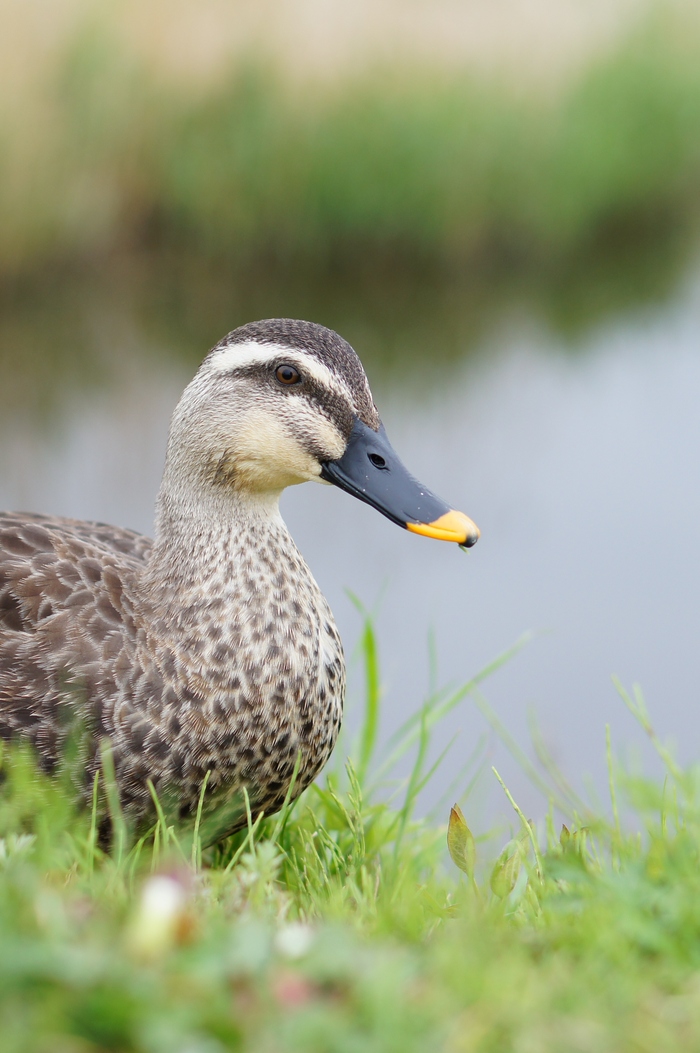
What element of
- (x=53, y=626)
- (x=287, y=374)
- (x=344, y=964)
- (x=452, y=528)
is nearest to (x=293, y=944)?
(x=344, y=964)

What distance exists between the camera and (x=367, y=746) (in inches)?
136

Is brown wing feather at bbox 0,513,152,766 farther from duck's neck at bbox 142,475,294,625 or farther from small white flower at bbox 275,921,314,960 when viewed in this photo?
small white flower at bbox 275,921,314,960

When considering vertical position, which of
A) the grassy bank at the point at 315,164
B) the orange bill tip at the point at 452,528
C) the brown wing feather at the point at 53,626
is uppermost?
the grassy bank at the point at 315,164

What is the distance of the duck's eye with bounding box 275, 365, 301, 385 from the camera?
2768 mm

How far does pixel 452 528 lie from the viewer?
268 centimetres

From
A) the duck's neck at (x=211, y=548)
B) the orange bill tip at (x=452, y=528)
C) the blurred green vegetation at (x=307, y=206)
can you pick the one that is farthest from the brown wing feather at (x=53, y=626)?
the blurred green vegetation at (x=307, y=206)

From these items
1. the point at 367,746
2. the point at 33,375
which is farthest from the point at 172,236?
the point at 367,746

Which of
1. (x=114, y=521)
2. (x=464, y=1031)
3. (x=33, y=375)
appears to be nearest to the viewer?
(x=464, y=1031)

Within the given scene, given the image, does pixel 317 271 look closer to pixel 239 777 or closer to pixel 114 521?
pixel 114 521

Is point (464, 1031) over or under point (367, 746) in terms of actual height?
over

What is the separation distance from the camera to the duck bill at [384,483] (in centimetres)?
272

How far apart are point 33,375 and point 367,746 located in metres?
5.35

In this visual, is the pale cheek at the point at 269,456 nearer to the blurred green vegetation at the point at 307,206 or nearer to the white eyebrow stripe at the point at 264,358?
the white eyebrow stripe at the point at 264,358

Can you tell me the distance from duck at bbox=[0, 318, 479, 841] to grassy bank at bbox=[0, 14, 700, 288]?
615 cm
